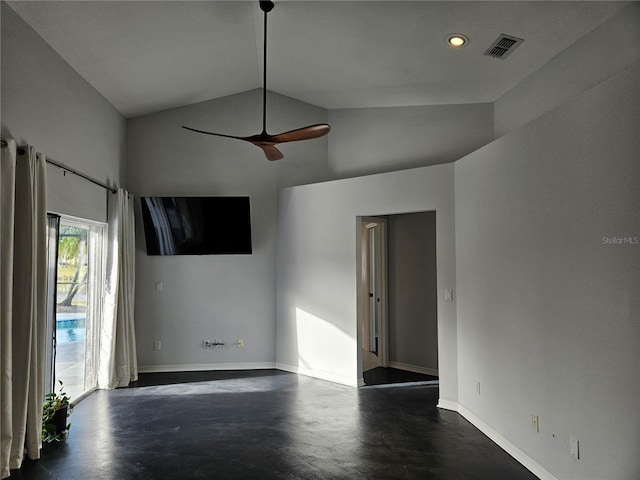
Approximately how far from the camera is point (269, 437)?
393 centimetres

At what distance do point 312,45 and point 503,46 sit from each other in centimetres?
191

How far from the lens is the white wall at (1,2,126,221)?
11.5 feet

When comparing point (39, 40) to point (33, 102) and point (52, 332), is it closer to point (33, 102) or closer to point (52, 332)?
point (33, 102)

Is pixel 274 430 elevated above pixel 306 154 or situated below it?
below

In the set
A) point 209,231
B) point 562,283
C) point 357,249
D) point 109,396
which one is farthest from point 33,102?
point 562,283

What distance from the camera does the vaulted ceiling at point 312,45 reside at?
12.5ft

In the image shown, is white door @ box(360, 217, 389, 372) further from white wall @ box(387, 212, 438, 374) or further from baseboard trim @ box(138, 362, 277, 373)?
baseboard trim @ box(138, 362, 277, 373)

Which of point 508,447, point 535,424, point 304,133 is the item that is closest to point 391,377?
point 508,447

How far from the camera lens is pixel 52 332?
446 cm

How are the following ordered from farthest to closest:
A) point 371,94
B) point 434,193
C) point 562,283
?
point 371,94 < point 434,193 < point 562,283

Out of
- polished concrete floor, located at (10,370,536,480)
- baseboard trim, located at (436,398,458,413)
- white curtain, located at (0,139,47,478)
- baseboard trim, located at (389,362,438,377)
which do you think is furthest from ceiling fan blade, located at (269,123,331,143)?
baseboard trim, located at (389,362,438,377)

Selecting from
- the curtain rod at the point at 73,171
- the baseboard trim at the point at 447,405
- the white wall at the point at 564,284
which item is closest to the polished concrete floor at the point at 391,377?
the baseboard trim at the point at 447,405

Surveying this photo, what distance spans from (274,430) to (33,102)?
3.49 m

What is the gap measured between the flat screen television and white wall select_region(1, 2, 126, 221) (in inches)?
29.2
